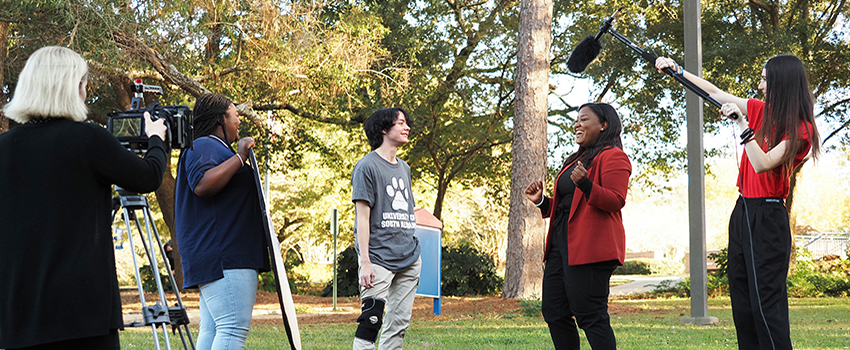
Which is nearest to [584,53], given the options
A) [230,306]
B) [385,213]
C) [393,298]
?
[385,213]

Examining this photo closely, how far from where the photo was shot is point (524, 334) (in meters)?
8.34

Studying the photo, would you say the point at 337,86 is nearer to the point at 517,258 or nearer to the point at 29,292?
the point at 517,258

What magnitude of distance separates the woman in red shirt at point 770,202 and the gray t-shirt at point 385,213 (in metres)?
2.04

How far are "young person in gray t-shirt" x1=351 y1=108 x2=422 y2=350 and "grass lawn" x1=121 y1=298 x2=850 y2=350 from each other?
8.62ft

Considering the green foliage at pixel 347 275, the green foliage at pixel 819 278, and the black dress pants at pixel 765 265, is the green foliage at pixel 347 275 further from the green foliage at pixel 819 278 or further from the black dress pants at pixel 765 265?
the black dress pants at pixel 765 265

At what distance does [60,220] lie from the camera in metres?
2.60

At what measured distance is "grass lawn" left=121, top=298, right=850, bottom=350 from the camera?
740cm

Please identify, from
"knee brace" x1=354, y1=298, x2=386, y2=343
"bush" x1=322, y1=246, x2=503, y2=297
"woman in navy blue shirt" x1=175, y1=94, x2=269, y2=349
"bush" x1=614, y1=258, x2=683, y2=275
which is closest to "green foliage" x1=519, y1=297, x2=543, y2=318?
"bush" x1=322, y1=246, x2=503, y2=297

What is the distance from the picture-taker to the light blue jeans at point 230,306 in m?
3.54

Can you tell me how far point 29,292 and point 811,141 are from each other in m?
3.87

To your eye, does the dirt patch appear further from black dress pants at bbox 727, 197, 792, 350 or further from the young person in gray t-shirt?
black dress pants at bbox 727, 197, 792, 350

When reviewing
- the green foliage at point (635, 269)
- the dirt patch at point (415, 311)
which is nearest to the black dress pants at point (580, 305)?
the dirt patch at point (415, 311)

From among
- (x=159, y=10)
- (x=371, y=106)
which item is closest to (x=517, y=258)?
(x=371, y=106)

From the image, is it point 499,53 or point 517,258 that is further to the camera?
point 499,53
